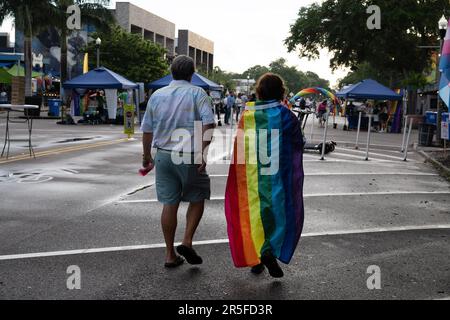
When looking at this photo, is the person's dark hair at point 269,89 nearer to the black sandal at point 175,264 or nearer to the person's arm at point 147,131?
the person's arm at point 147,131

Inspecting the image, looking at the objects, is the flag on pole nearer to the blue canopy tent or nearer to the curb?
the curb

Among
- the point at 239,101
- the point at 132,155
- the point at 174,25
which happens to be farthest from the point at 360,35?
the point at 174,25

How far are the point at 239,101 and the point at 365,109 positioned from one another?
879 centimetres

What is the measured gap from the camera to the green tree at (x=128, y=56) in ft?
183

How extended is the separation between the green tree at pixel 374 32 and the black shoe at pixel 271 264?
113ft

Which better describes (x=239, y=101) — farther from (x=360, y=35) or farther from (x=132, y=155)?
(x=132, y=155)

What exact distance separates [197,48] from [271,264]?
10189 centimetres

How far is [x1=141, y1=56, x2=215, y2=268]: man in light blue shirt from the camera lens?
5.25 metres

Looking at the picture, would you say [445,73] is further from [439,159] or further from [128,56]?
[128,56]

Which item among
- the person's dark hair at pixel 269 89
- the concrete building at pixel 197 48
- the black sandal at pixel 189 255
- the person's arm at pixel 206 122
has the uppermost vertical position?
the concrete building at pixel 197 48

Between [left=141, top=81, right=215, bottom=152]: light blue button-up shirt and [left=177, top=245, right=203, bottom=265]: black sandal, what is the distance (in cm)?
86

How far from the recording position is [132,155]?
15.5 meters

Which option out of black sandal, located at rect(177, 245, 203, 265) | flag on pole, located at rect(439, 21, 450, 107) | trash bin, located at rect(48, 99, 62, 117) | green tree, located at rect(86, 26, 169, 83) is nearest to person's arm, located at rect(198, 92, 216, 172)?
black sandal, located at rect(177, 245, 203, 265)

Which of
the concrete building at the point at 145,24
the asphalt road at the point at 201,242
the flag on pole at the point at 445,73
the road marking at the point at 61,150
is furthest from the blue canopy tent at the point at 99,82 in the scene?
the concrete building at the point at 145,24
